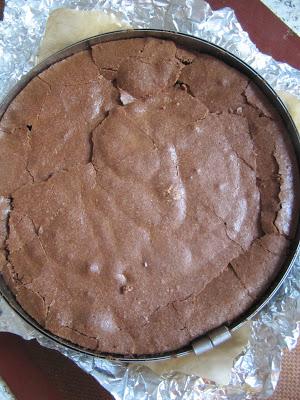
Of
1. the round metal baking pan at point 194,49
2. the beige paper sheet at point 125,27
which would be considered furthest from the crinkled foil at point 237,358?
the round metal baking pan at point 194,49

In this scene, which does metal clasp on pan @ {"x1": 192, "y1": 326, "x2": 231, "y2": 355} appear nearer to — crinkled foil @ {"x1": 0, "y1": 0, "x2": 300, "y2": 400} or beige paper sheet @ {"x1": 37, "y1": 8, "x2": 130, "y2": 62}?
crinkled foil @ {"x1": 0, "y1": 0, "x2": 300, "y2": 400}

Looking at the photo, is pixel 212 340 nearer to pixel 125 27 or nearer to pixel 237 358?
pixel 237 358

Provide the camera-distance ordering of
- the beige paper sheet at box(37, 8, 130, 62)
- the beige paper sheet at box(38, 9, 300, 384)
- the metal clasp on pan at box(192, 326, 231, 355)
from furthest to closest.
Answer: the beige paper sheet at box(37, 8, 130, 62), the beige paper sheet at box(38, 9, 300, 384), the metal clasp on pan at box(192, 326, 231, 355)

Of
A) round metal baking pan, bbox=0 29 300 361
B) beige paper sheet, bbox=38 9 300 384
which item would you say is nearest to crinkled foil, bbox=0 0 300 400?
beige paper sheet, bbox=38 9 300 384

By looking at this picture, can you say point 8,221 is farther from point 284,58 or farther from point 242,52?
point 284,58

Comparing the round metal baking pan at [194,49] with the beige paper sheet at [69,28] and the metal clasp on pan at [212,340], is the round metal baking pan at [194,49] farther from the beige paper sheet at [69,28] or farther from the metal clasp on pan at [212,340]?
the beige paper sheet at [69,28]

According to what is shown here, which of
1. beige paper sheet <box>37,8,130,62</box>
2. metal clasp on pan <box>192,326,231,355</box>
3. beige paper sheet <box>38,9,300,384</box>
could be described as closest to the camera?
metal clasp on pan <box>192,326,231,355</box>
